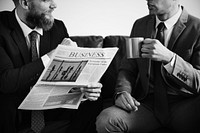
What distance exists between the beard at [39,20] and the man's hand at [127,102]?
578 millimetres

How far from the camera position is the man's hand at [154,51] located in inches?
57.1

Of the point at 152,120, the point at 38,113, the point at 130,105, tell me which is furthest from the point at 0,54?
the point at 152,120

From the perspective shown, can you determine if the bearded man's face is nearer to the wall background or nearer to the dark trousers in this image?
the dark trousers

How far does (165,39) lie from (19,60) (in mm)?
801

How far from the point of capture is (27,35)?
5.57 ft

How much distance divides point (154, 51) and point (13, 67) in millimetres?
719

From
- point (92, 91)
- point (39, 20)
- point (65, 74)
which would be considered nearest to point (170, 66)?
point (92, 91)

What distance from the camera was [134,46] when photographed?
1.44 meters

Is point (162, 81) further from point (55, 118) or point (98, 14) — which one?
point (98, 14)

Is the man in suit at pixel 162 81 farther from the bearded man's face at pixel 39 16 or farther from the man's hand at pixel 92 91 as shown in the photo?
the bearded man's face at pixel 39 16

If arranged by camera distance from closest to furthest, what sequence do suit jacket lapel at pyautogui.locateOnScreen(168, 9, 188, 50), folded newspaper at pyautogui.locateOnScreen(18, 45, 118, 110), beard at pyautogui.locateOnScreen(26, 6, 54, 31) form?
1. folded newspaper at pyautogui.locateOnScreen(18, 45, 118, 110)
2. suit jacket lapel at pyautogui.locateOnScreen(168, 9, 188, 50)
3. beard at pyautogui.locateOnScreen(26, 6, 54, 31)

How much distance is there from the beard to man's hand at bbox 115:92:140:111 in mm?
578

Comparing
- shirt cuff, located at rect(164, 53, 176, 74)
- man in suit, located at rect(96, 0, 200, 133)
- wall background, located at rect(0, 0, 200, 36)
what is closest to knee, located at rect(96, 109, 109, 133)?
man in suit, located at rect(96, 0, 200, 133)

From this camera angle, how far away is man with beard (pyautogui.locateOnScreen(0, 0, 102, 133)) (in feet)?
4.89
